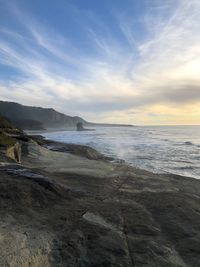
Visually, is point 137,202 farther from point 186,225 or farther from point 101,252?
point 101,252

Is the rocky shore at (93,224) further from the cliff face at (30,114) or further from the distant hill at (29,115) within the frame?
the cliff face at (30,114)

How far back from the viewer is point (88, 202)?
8422mm

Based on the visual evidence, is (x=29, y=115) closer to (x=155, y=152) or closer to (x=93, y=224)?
(x=155, y=152)

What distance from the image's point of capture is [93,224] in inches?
268

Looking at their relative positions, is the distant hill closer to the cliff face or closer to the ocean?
the cliff face

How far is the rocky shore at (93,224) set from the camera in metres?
5.53

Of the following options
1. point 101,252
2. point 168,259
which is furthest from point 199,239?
point 101,252

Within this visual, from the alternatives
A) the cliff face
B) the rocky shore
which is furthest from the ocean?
the cliff face

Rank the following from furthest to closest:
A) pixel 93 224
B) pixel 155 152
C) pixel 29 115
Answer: pixel 29 115 < pixel 155 152 < pixel 93 224

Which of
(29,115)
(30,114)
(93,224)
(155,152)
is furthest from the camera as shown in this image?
(30,114)

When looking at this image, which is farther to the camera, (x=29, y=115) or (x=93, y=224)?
(x=29, y=115)

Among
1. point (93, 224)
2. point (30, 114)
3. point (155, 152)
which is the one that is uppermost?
point (30, 114)

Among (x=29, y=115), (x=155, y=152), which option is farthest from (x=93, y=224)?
(x=29, y=115)

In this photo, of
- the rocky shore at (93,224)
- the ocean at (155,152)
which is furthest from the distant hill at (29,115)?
the rocky shore at (93,224)
